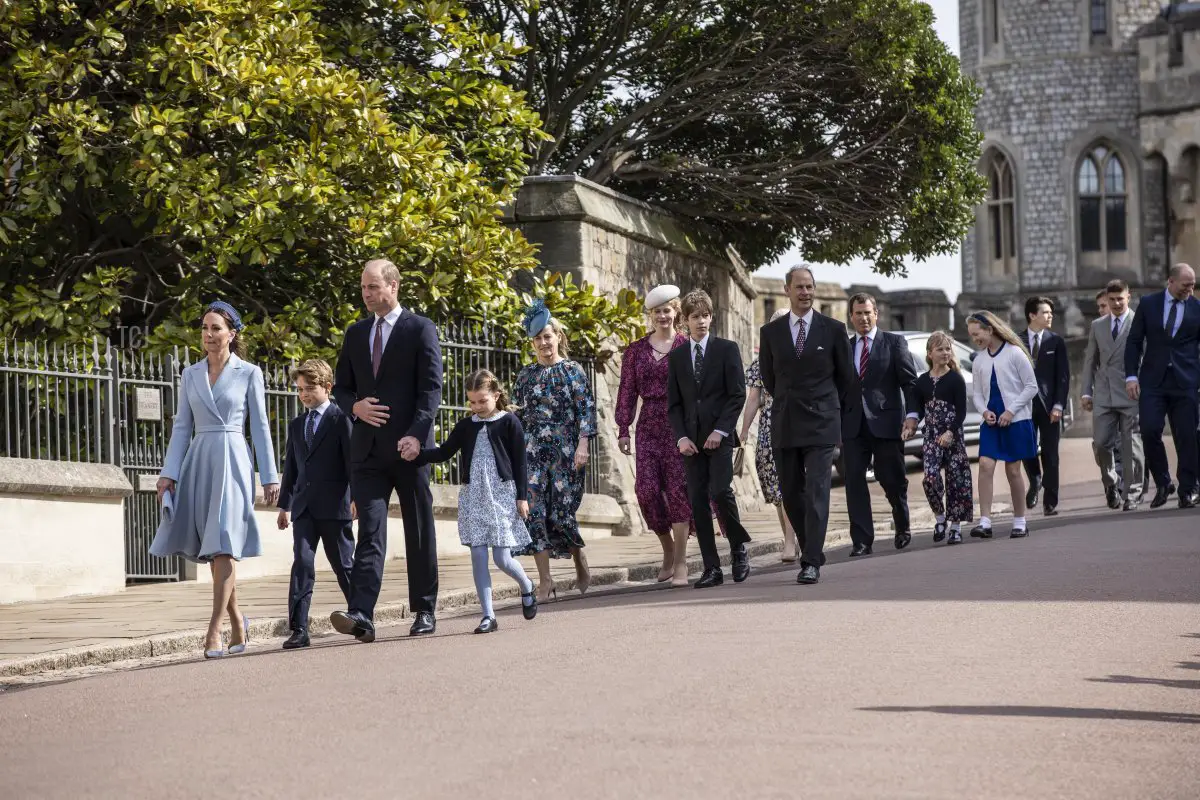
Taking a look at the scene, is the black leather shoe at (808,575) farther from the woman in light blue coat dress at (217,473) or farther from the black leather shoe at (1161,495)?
the black leather shoe at (1161,495)

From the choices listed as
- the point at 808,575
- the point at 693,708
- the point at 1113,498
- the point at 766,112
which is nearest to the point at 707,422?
the point at 808,575

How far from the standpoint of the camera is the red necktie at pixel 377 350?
31.2 feet

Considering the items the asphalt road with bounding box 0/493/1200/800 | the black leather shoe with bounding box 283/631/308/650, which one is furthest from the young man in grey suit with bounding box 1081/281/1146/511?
the black leather shoe with bounding box 283/631/308/650

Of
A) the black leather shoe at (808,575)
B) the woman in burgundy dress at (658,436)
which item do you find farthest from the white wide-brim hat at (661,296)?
the black leather shoe at (808,575)

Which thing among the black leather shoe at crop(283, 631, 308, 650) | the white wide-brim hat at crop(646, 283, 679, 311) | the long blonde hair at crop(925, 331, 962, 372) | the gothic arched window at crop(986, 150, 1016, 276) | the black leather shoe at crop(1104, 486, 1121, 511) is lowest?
the black leather shoe at crop(283, 631, 308, 650)

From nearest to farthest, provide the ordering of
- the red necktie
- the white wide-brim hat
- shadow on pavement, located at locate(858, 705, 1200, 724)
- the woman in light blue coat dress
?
shadow on pavement, located at locate(858, 705, 1200, 724), the woman in light blue coat dress, the red necktie, the white wide-brim hat

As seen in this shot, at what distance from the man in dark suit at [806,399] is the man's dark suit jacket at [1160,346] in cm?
481

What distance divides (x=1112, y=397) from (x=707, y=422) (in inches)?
238

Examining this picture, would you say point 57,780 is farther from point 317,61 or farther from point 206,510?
point 317,61

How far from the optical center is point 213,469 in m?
9.48

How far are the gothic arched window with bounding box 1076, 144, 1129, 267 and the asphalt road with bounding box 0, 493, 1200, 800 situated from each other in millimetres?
41145

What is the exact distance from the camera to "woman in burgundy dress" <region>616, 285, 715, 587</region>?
12023 mm

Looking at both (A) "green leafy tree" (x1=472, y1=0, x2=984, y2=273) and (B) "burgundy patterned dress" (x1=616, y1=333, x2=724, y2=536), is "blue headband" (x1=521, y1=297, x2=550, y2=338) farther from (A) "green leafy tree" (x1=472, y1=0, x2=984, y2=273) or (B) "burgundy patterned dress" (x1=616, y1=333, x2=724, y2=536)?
(A) "green leafy tree" (x1=472, y1=0, x2=984, y2=273)

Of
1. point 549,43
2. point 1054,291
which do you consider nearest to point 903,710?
point 549,43
